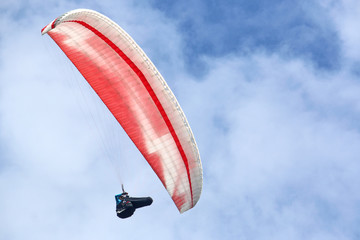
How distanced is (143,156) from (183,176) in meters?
2.44

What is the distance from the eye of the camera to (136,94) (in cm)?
2738

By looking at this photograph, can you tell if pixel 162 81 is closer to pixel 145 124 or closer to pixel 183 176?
pixel 145 124

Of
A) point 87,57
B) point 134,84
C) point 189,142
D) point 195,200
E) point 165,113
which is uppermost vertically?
point 87,57

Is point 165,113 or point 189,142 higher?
point 165,113

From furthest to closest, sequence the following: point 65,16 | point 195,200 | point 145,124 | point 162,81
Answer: point 195,200 → point 145,124 → point 162,81 → point 65,16

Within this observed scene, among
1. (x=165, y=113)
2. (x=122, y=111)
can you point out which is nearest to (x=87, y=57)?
Answer: (x=122, y=111)

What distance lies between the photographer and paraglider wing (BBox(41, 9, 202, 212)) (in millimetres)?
26156

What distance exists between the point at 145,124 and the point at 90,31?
5595 mm

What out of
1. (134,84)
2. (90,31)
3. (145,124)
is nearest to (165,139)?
(145,124)

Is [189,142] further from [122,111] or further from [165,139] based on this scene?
[122,111]

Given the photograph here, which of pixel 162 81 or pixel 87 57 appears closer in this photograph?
pixel 162 81

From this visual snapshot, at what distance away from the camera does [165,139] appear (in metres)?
27.7

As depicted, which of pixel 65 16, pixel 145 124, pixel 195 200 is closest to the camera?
pixel 65 16

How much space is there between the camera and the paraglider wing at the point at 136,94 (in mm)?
26156
